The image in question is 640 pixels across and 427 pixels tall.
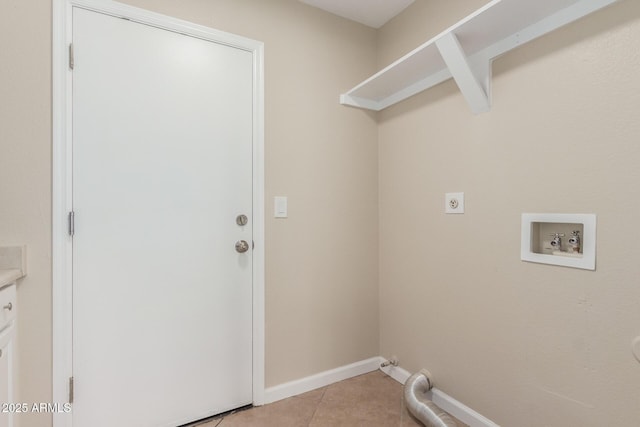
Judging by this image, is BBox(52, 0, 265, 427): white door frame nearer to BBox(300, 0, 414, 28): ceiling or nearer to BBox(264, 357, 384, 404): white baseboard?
BBox(264, 357, 384, 404): white baseboard

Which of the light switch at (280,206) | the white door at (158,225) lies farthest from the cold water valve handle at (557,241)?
the white door at (158,225)

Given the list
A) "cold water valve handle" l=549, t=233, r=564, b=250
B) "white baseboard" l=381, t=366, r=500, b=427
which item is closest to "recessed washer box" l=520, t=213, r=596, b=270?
"cold water valve handle" l=549, t=233, r=564, b=250

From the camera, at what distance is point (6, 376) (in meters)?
1.13

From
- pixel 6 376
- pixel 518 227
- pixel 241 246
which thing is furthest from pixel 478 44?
pixel 6 376

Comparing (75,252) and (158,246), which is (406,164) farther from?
(75,252)

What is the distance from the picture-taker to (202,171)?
1.59 meters

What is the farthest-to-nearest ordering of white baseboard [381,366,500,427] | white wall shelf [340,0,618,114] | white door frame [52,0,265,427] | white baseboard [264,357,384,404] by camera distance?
white baseboard [264,357,384,404]
white baseboard [381,366,500,427]
white door frame [52,0,265,427]
white wall shelf [340,0,618,114]

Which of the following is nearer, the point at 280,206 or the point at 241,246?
the point at 241,246

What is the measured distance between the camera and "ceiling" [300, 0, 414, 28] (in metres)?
1.87

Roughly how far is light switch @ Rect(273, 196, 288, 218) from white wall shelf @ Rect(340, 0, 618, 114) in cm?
87

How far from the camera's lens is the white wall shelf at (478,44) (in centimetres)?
117

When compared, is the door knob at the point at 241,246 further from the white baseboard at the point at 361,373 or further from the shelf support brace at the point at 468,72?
the shelf support brace at the point at 468,72

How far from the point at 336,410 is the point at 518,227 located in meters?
1.33

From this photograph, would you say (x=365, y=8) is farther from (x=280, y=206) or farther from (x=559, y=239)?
(x=559, y=239)
